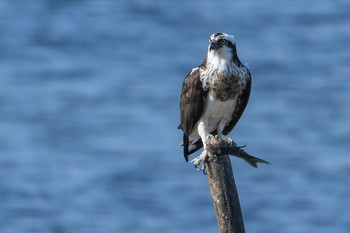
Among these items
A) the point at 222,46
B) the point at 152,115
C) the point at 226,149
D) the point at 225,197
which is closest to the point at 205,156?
the point at 226,149

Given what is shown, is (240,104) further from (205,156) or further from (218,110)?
(205,156)

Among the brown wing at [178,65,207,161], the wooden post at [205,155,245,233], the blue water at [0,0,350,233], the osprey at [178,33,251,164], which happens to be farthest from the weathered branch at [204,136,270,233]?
the blue water at [0,0,350,233]

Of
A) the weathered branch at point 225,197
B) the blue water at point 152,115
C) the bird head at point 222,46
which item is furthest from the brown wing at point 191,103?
the blue water at point 152,115

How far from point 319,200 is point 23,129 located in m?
5.01

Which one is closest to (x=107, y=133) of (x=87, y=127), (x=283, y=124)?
(x=87, y=127)

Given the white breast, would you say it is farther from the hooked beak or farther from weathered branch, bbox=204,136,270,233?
weathered branch, bbox=204,136,270,233

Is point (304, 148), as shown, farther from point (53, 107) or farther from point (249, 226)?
point (53, 107)

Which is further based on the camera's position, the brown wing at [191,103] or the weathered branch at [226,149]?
the brown wing at [191,103]

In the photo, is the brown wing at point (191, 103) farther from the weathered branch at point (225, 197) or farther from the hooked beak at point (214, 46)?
the weathered branch at point (225, 197)

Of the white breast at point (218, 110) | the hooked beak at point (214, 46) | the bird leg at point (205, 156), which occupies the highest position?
the hooked beak at point (214, 46)

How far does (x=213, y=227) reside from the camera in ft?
56.7

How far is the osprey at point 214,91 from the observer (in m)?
10.6

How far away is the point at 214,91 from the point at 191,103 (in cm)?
23

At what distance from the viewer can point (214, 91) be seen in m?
10.7
